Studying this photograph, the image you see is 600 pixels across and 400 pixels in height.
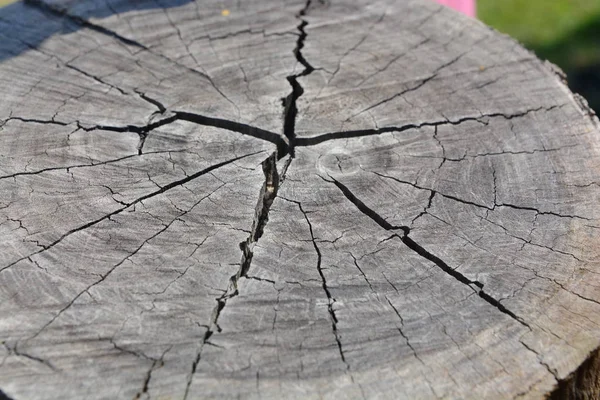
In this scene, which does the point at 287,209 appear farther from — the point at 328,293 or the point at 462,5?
the point at 462,5

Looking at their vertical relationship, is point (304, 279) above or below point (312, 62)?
below

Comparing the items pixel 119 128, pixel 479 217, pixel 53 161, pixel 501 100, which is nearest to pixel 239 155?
pixel 119 128

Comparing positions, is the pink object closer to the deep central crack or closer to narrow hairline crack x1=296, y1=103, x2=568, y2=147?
the deep central crack

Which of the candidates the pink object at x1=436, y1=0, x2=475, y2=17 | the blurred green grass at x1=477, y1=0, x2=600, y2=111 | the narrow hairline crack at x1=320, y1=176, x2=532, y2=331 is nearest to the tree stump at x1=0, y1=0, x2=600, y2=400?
the narrow hairline crack at x1=320, y1=176, x2=532, y2=331

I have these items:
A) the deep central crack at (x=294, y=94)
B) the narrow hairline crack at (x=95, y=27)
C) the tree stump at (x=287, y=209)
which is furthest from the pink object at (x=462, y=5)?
the narrow hairline crack at (x=95, y=27)

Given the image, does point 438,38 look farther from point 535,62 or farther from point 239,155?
point 239,155

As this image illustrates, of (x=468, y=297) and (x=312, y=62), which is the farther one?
(x=312, y=62)

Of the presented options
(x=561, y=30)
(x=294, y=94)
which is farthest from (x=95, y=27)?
(x=561, y=30)
